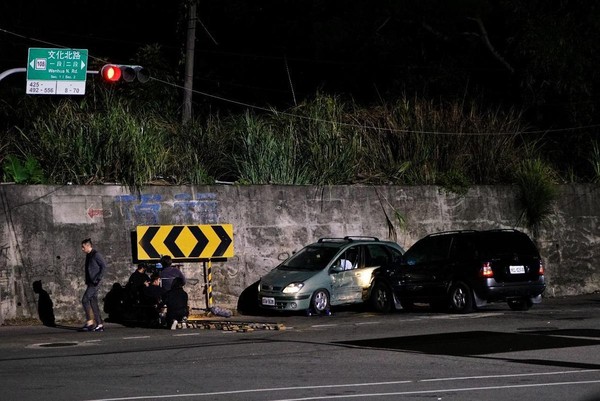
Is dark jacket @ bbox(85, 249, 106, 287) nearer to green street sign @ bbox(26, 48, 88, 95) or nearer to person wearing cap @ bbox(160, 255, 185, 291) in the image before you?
person wearing cap @ bbox(160, 255, 185, 291)

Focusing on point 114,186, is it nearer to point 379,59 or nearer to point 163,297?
point 163,297

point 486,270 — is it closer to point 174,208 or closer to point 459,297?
point 459,297

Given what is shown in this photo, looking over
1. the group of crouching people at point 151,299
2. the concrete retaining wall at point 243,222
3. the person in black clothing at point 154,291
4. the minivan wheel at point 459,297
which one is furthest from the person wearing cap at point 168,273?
the minivan wheel at point 459,297

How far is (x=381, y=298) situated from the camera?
77.5ft

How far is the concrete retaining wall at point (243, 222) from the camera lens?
22.1m

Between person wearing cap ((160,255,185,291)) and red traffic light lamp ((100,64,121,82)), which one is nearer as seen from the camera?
red traffic light lamp ((100,64,121,82))

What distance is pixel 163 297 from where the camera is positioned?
68.4ft

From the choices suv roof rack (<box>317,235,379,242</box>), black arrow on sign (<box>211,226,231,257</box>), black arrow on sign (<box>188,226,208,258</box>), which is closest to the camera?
black arrow on sign (<box>188,226,208,258</box>)

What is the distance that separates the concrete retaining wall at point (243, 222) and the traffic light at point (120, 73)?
2917mm

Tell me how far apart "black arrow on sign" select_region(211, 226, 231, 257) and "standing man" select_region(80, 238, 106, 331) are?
4013mm

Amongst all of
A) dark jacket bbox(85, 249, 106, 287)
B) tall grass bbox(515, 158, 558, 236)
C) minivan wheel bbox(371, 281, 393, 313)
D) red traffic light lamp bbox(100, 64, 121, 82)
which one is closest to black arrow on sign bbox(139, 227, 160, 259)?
dark jacket bbox(85, 249, 106, 287)

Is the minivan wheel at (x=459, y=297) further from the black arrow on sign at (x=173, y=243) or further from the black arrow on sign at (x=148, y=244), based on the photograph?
the black arrow on sign at (x=148, y=244)

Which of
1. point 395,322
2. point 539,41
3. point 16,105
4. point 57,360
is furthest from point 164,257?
point 539,41

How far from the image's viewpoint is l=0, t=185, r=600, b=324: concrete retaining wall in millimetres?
22078
